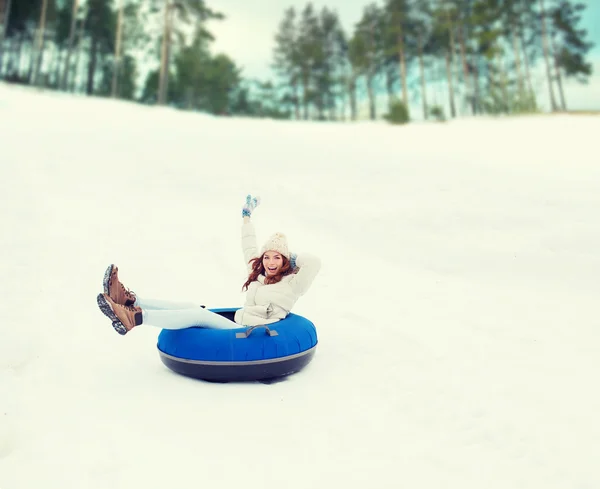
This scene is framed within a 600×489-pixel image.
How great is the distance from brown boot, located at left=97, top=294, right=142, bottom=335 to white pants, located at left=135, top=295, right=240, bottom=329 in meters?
0.10

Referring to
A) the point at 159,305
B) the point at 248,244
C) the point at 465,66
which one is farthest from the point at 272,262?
the point at 465,66

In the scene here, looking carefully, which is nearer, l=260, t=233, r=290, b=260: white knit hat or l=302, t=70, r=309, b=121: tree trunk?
l=260, t=233, r=290, b=260: white knit hat

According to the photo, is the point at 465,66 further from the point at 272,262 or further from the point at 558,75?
the point at 272,262

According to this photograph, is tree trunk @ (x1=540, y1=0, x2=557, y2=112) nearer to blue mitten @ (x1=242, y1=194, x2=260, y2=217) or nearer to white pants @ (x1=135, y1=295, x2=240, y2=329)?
blue mitten @ (x1=242, y1=194, x2=260, y2=217)

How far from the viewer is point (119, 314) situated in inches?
118

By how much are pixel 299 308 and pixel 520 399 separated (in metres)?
2.73

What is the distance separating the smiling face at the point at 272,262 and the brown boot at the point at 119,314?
1.15 metres

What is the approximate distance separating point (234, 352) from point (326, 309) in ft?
7.31

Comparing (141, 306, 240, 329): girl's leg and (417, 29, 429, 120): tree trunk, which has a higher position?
(417, 29, 429, 120): tree trunk

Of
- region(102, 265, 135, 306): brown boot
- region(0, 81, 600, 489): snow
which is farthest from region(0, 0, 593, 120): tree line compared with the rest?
region(102, 265, 135, 306): brown boot

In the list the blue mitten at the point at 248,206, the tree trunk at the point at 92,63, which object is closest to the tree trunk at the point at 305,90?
the tree trunk at the point at 92,63

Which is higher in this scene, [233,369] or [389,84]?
[389,84]

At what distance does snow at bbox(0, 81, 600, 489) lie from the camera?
8.37 ft

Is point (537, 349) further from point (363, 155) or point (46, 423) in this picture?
point (363, 155)
